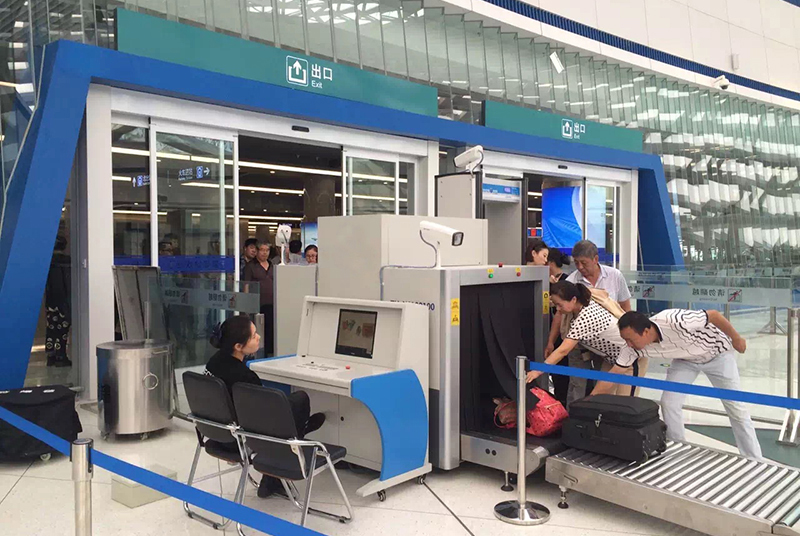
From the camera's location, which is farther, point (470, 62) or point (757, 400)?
point (470, 62)

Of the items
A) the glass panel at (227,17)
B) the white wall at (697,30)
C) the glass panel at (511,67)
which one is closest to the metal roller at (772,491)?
the glass panel at (227,17)

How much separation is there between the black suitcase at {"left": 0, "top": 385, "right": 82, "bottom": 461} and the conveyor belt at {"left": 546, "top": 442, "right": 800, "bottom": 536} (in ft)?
10.0

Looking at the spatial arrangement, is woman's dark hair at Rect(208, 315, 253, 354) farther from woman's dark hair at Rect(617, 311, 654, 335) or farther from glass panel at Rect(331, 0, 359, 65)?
glass panel at Rect(331, 0, 359, 65)

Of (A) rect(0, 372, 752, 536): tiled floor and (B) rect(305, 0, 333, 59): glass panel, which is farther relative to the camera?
(B) rect(305, 0, 333, 59): glass panel

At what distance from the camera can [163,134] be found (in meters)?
6.62

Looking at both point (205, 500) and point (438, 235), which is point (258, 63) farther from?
point (205, 500)

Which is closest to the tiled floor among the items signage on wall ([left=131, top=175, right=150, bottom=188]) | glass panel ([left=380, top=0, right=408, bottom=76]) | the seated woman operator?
the seated woman operator

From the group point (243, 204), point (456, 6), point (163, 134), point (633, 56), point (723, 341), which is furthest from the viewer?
point (243, 204)

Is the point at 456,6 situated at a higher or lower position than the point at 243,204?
higher

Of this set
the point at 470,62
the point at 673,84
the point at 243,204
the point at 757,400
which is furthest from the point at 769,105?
the point at 757,400

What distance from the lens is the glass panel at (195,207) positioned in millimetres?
6648

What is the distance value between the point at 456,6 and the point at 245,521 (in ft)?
31.3

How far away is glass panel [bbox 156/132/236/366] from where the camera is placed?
6.65 metres

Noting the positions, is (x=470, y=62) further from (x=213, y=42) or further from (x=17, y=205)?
(x=17, y=205)
